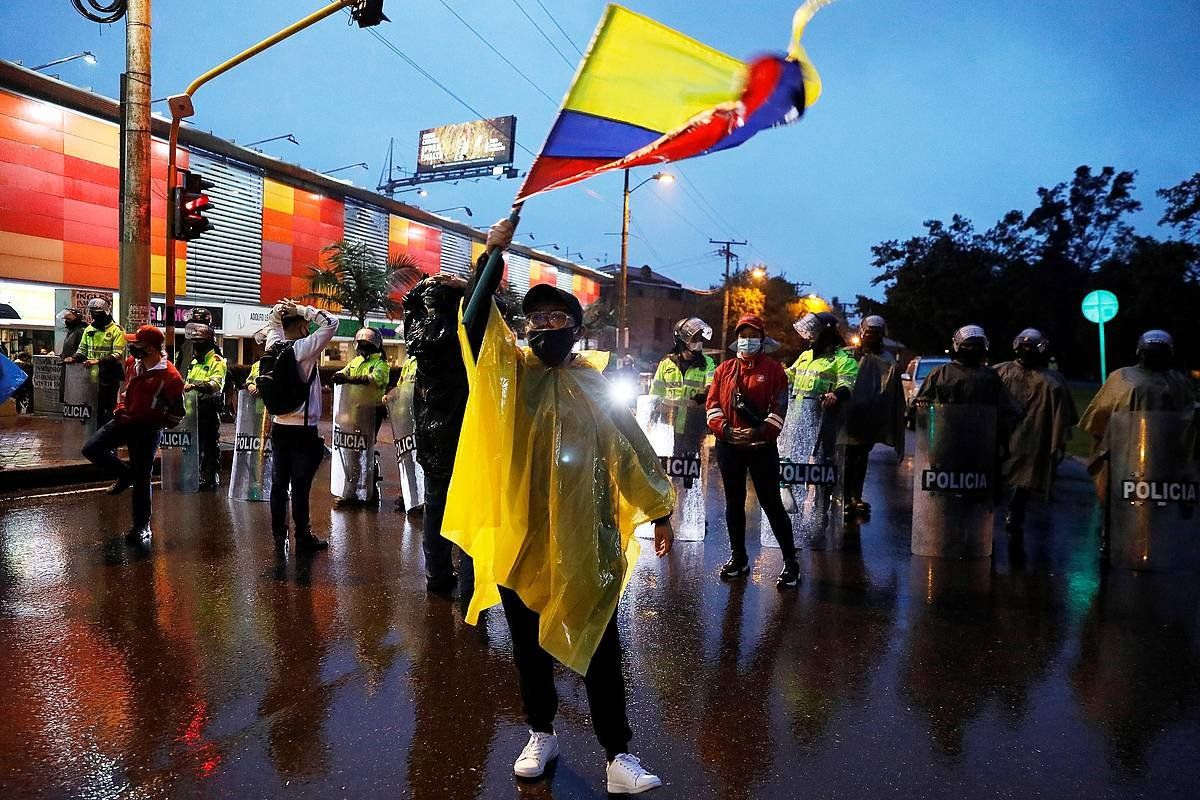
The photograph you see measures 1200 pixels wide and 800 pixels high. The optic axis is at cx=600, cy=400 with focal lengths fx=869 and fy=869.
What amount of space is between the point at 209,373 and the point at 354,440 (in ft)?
6.18

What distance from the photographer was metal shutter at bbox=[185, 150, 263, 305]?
25.8m

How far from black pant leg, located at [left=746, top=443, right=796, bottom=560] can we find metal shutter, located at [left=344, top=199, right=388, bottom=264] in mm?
27637

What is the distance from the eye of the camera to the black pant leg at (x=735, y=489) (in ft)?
20.6

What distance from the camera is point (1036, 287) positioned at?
3562 centimetres

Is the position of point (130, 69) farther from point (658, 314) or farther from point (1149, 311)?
point (658, 314)

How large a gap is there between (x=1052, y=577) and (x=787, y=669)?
330 centimetres

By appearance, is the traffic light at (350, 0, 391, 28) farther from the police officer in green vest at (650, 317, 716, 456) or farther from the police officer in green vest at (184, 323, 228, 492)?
the police officer in green vest at (650, 317, 716, 456)

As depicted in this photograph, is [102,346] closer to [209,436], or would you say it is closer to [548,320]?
[209,436]

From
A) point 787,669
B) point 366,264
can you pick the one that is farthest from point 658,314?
point 787,669

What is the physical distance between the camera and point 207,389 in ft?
30.8

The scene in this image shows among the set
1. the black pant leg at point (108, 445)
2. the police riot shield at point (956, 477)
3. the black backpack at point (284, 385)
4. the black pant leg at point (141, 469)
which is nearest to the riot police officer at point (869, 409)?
the police riot shield at point (956, 477)

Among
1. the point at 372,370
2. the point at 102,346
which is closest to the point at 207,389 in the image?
the point at 372,370

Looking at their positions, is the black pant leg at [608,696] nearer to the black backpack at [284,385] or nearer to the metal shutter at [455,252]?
the black backpack at [284,385]

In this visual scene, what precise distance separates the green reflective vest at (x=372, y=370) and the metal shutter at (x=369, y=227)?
23.7 metres
